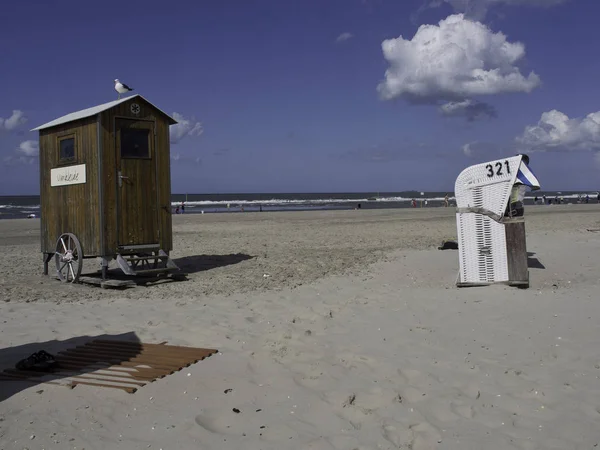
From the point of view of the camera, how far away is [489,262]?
891cm

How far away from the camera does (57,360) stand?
19.0 feet

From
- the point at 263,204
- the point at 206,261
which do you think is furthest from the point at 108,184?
the point at 263,204

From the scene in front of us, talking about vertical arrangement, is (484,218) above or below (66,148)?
below

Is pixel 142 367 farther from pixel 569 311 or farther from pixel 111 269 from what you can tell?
pixel 111 269

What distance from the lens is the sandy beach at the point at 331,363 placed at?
4.11m

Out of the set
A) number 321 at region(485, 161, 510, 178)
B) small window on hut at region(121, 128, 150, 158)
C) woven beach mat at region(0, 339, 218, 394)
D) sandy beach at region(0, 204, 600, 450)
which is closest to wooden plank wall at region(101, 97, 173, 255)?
small window on hut at region(121, 128, 150, 158)

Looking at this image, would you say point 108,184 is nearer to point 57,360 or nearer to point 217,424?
point 57,360

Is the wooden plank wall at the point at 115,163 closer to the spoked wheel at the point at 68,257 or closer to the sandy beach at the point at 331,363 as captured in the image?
the spoked wheel at the point at 68,257

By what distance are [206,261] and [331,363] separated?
9.30 metres

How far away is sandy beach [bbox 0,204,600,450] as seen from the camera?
162 inches

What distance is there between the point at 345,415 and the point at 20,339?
4407mm

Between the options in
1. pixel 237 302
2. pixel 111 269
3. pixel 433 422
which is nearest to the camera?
pixel 433 422

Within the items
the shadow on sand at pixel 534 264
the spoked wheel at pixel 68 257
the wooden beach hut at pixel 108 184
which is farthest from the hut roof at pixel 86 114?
the shadow on sand at pixel 534 264

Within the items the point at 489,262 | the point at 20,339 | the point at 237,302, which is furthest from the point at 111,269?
the point at 489,262
